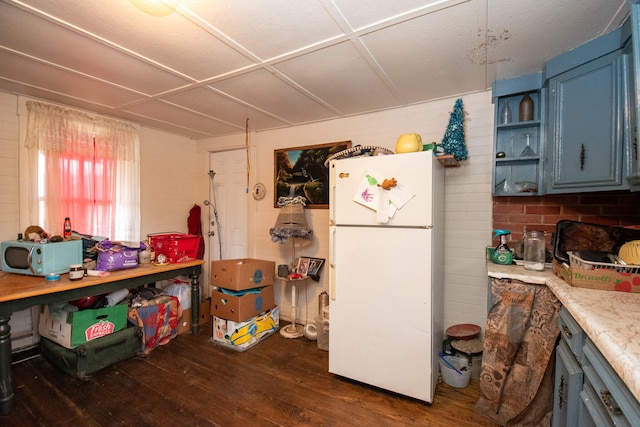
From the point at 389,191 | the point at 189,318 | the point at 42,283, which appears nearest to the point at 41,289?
the point at 42,283

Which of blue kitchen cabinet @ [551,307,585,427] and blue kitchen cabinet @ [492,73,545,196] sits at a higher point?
blue kitchen cabinet @ [492,73,545,196]

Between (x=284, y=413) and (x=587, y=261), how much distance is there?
2.02m

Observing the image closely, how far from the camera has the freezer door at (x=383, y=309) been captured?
1931 millimetres

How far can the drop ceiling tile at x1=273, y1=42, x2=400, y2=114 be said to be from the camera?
1868 mm

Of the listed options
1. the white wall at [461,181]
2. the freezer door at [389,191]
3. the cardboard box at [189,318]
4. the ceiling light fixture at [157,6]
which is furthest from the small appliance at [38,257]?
the white wall at [461,181]

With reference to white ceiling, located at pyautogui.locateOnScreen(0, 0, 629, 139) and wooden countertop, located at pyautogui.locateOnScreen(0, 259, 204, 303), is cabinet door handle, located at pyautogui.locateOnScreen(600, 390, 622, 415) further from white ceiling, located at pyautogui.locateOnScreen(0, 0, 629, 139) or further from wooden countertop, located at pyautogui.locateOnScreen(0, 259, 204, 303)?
wooden countertop, located at pyautogui.locateOnScreen(0, 259, 204, 303)

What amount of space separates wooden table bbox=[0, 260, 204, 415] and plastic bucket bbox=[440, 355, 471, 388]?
2.59 m

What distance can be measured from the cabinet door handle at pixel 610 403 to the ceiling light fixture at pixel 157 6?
2.35 meters

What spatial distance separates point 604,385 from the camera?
0.97 meters

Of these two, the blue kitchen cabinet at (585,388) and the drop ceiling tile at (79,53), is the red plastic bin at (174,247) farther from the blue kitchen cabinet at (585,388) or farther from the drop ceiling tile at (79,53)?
the blue kitchen cabinet at (585,388)

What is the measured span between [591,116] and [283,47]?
1885 millimetres

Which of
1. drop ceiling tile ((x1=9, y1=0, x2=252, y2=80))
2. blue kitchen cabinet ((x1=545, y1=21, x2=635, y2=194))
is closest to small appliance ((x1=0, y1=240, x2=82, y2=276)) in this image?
drop ceiling tile ((x1=9, y1=0, x2=252, y2=80))

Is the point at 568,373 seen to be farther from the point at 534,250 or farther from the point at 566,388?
the point at 534,250

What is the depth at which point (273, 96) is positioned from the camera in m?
2.52
